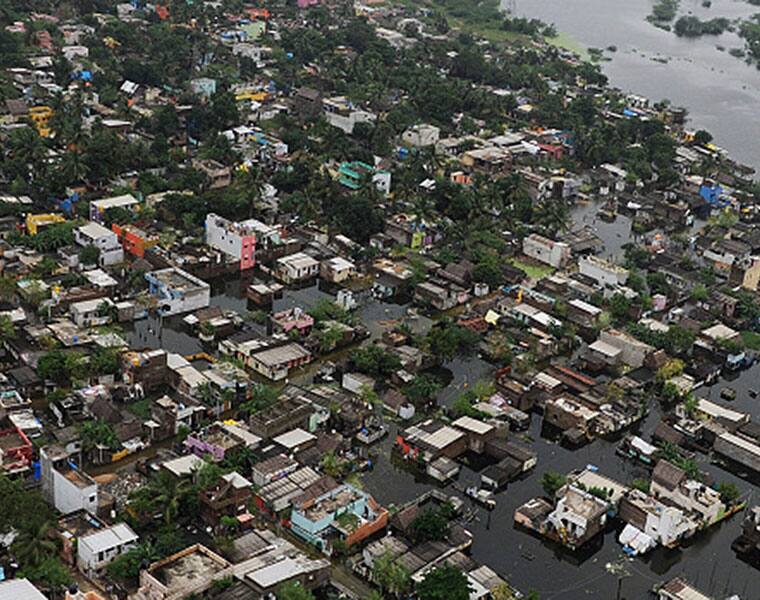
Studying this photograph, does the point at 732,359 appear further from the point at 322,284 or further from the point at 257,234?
the point at 257,234

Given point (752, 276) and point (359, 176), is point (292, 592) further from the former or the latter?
point (359, 176)

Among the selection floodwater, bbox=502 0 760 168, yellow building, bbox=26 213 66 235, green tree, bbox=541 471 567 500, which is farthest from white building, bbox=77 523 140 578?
floodwater, bbox=502 0 760 168

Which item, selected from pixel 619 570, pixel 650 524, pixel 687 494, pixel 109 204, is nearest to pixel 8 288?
pixel 109 204

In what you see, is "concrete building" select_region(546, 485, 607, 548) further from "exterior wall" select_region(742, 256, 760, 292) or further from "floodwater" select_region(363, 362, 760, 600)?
"exterior wall" select_region(742, 256, 760, 292)

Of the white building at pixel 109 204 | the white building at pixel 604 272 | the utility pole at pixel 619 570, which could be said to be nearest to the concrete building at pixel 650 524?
the utility pole at pixel 619 570

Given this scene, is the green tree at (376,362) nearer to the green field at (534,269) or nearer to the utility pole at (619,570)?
the utility pole at (619,570)

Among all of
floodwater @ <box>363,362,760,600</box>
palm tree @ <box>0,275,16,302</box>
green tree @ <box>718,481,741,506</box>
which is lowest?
palm tree @ <box>0,275,16,302</box>

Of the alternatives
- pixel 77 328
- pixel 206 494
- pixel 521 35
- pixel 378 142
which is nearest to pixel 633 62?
pixel 521 35
